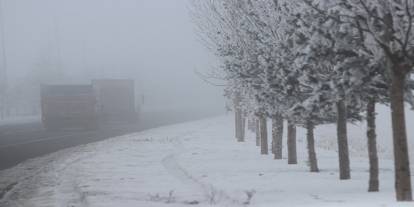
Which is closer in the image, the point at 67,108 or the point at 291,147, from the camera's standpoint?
the point at 291,147

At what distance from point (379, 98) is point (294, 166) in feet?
17.7

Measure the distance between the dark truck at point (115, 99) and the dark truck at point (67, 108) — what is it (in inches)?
197

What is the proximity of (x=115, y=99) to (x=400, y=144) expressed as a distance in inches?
1469

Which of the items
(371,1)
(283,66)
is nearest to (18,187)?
(283,66)

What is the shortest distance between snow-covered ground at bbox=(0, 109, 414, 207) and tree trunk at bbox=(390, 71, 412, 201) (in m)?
0.32

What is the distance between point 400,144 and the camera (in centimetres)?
925

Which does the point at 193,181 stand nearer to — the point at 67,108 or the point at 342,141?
the point at 342,141

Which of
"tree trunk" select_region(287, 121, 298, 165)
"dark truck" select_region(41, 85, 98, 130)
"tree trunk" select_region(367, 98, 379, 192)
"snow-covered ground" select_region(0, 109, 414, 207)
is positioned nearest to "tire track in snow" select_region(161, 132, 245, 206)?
"snow-covered ground" select_region(0, 109, 414, 207)

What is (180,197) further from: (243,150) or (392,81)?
(243,150)

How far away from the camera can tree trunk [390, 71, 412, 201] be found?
915 cm

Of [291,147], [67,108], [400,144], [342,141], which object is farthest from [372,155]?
[67,108]

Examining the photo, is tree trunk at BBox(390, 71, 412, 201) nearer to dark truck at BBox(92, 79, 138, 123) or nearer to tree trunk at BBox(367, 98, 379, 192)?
tree trunk at BBox(367, 98, 379, 192)

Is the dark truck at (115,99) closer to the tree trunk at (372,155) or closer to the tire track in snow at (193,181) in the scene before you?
the tire track in snow at (193,181)

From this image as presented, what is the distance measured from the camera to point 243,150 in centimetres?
2231
